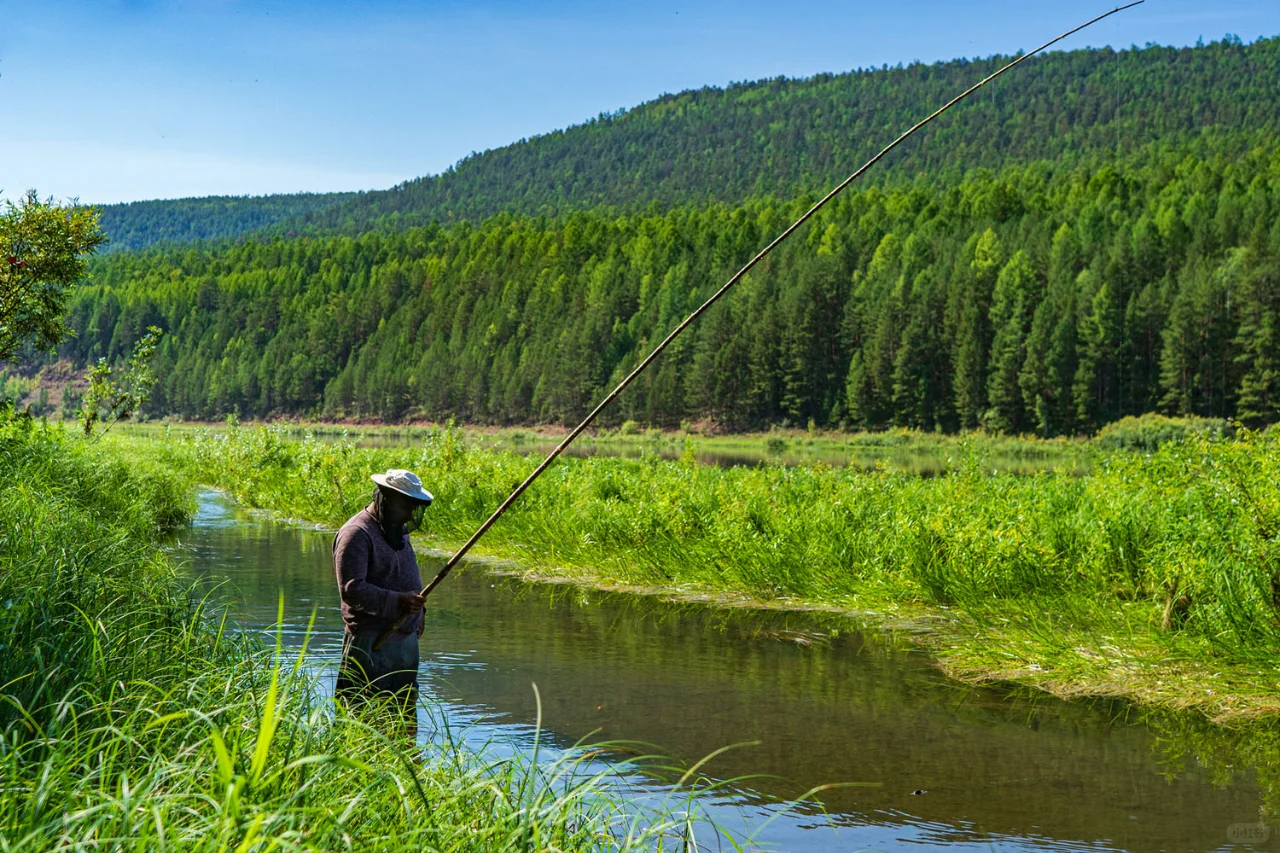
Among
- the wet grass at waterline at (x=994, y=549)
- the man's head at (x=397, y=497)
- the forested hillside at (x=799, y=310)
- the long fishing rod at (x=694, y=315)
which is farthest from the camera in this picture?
the forested hillside at (x=799, y=310)

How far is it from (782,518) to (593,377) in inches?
4058

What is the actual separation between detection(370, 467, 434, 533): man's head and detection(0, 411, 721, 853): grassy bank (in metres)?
0.90

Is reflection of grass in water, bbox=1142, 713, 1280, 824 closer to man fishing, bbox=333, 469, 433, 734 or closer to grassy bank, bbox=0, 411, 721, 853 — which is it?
grassy bank, bbox=0, 411, 721, 853

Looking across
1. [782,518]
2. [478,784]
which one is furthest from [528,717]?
[782,518]

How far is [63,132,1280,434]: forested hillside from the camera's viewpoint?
289 feet

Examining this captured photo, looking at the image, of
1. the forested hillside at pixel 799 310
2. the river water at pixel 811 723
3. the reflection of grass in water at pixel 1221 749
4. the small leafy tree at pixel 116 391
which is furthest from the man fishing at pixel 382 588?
the forested hillside at pixel 799 310

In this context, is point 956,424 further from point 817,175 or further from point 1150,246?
point 817,175

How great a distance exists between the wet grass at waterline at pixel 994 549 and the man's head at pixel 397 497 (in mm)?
5670

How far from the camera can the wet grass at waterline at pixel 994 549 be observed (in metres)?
8.89

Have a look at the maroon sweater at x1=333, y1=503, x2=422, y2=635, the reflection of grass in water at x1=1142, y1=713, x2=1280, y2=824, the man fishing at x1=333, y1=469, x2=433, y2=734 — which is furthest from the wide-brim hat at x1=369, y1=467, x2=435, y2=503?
the reflection of grass in water at x1=1142, y1=713, x2=1280, y2=824

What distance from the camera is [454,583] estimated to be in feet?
49.8

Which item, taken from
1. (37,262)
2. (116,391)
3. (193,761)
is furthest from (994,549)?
(116,391)

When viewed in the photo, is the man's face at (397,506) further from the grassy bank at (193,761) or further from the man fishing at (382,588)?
the grassy bank at (193,761)

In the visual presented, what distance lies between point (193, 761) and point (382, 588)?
2098 millimetres
